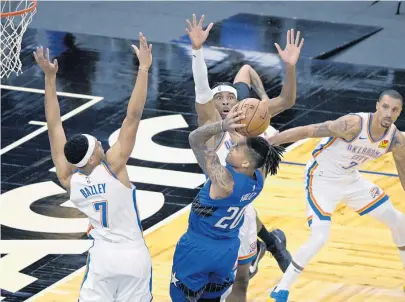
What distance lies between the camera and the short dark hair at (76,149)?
8016mm

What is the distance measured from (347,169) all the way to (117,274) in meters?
3.04

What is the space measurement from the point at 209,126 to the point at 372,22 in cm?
1238

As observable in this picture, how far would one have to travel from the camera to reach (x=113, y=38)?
19.0m

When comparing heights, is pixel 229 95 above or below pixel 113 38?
above

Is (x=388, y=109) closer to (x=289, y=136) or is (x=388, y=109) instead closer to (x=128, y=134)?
(x=289, y=136)

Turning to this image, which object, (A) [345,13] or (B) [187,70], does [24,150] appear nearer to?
(B) [187,70]

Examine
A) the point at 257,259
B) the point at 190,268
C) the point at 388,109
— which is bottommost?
the point at 257,259

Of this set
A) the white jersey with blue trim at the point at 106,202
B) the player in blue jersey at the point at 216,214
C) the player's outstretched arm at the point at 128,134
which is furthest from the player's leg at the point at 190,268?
the player's outstretched arm at the point at 128,134

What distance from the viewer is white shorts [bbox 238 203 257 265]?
965cm

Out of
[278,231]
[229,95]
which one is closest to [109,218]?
[229,95]

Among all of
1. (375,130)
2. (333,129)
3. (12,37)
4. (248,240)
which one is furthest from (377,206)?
(12,37)

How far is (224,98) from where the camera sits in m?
9.65

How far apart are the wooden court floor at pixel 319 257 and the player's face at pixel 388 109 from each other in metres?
1.70

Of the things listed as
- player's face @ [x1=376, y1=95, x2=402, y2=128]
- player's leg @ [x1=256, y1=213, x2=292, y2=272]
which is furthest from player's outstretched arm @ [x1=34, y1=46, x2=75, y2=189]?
player's face @ [x1=376, y1=95, x2=402, y2=128]
